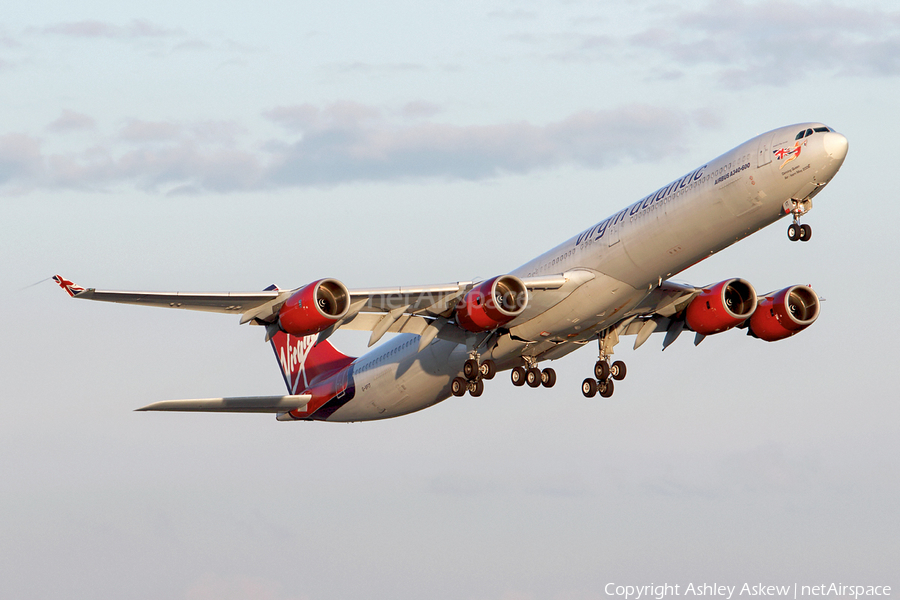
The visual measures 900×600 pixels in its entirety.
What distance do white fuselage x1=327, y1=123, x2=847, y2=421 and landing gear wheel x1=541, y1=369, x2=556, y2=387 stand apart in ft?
1.90

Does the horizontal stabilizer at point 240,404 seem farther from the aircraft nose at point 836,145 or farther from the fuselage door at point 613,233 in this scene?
the aircraft nose at point 836,145

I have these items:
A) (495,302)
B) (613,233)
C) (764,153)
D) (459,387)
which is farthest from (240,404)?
(764,153)

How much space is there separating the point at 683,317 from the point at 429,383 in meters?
10.4

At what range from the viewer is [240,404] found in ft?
173

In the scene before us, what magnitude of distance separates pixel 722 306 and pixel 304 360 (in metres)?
21.1

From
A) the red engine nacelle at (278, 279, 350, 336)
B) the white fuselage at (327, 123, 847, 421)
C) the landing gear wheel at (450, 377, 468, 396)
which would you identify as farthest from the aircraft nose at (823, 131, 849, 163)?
the landing gear wheel at (450, 377, 468, 396)

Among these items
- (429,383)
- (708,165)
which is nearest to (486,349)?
(429,383)

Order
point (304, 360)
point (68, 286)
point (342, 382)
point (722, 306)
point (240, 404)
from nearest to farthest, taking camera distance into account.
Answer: point (68, 286), point (722, 306), point (240, 404), point (342, 382), point (304, 360)

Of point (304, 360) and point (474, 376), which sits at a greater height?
point (304, 360)

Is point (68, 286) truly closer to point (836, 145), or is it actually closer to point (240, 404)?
point (240, 404)

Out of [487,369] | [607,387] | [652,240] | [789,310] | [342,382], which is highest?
[652,240]

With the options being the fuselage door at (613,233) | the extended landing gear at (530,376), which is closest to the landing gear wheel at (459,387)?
the extended landing gear at (530,376)

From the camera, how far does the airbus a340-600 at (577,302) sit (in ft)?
130

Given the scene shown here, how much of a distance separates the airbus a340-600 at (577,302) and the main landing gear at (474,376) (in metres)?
0.05
